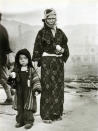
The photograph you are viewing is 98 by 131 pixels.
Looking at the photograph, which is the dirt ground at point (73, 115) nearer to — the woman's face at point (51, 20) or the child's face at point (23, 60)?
the child's face at point (23, 60)

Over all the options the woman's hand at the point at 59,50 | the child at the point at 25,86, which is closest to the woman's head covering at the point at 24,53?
the child at the point at 25,86

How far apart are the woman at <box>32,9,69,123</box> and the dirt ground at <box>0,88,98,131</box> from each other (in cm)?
4

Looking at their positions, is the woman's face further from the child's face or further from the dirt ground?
the dirt ground

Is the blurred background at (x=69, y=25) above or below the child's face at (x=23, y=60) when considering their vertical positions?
above

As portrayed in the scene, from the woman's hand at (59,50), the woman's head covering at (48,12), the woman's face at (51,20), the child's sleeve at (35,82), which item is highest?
the woman's head covering at (48,12)

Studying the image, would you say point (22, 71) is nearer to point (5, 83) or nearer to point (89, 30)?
point (5, 83)

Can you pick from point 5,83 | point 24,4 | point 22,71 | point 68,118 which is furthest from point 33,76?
point 24,4

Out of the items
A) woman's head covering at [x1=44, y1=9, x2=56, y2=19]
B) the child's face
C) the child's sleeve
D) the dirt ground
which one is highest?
woman's head covering at [x1=44, y1=9, x2=56, y2=19]

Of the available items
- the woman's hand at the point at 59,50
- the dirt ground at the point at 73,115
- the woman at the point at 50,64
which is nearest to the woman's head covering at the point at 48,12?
the woman at the point at 50,64

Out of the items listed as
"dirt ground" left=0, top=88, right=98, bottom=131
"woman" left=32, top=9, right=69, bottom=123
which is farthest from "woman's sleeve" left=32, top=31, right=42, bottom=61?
"dirt ground" left=0, top=88, right=98, bottom=131

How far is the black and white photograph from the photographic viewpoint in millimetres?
1667

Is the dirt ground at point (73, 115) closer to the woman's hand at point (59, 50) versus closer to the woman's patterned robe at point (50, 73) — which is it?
the woman's patterned robe at point (50, 73)

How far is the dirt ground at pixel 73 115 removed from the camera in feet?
5.44

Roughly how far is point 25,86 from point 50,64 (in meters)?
0.17
